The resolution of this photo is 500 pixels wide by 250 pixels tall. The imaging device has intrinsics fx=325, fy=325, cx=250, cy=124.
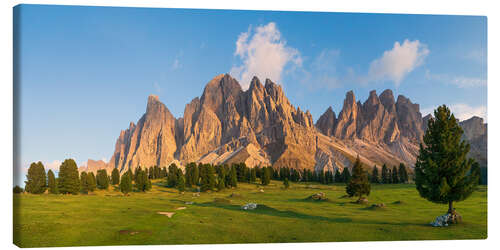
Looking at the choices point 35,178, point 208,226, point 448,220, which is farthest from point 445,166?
point 35,178

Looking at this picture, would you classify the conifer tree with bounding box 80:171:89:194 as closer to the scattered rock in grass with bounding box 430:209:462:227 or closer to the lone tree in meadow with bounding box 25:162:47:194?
the lone tree in meadow with bounding box 25:162:47:194

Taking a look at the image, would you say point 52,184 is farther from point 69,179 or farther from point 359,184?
point 359,184

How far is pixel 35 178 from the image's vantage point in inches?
1029

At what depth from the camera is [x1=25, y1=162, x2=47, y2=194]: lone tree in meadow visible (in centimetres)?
A: 2446

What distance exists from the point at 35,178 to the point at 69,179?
11.3m

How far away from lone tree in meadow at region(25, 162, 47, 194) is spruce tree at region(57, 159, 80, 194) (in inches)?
135

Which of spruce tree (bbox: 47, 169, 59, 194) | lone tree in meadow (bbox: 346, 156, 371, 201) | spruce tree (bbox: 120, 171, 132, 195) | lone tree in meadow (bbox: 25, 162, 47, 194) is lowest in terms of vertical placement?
spruce tree (bbox: 120, 171, 132, 195)

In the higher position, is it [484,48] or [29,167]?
[484,48]

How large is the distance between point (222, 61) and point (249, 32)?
12.4 m

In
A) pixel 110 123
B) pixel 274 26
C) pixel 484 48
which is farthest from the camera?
pixel 110 123

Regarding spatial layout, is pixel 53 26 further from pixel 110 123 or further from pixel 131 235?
pixel 131 235

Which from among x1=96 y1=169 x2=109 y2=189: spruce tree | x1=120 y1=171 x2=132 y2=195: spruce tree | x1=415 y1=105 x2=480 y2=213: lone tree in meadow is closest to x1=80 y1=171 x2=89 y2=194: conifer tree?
x1=120 y1=171 x2=132 y2=195: spruce tree

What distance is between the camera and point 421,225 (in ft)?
81.1
